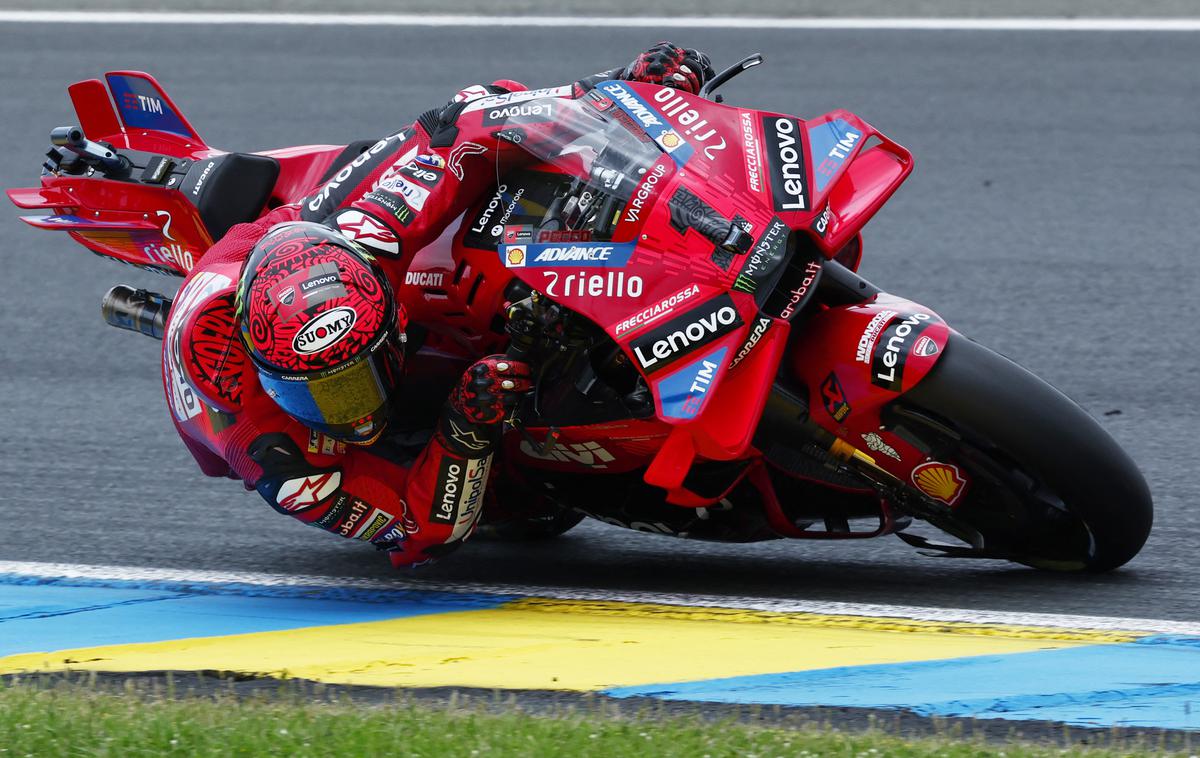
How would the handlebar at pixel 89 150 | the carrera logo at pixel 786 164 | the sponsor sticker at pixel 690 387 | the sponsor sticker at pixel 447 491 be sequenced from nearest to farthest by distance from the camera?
the sponsor sticker at pixel 690 387 < the carrera logo at pixel 786 164 < the sponsor sticker at pixel 447 491 < the handlebar at pixel 89 150

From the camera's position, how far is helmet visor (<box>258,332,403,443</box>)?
3.97 m

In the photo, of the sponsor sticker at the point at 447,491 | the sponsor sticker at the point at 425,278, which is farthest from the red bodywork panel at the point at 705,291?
the sponsor sticker at the point at 447,491

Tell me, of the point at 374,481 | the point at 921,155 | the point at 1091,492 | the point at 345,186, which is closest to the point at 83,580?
the point at 374,481

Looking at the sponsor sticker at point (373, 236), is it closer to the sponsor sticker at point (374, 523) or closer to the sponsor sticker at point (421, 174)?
the sponsor sticker at point (421, 174)

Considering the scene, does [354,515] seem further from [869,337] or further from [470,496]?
[869,337]

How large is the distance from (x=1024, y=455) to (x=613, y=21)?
6943 mm

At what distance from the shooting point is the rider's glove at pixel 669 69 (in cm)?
432

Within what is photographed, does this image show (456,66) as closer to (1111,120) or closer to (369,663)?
(1111,120)

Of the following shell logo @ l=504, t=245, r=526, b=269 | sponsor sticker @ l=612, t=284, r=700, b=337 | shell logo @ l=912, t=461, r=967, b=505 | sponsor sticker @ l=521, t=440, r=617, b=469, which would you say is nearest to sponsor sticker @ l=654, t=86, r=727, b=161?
sponsor sticker @ l=612, t=284, r=700, b=337

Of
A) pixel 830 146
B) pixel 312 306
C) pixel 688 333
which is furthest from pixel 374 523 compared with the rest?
pixel 830 146

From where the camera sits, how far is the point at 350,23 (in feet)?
34.9

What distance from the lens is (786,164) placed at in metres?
3.96

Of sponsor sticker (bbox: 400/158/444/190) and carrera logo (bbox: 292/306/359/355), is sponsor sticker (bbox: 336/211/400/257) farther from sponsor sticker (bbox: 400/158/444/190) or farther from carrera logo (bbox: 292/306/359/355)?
carrera logo (bbox: 292/306/359/355)

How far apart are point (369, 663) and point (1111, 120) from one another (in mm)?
5879
